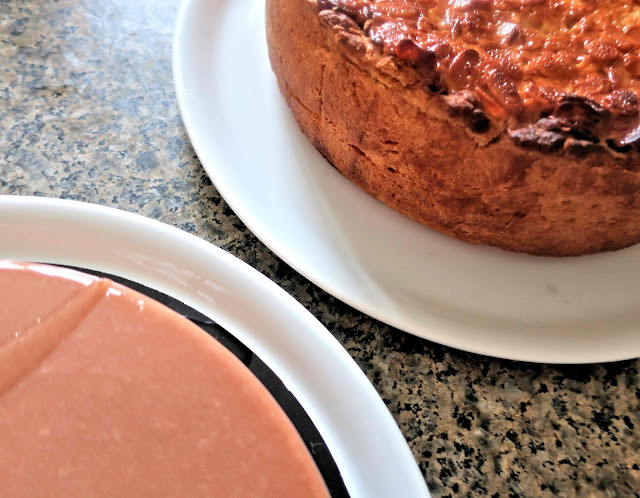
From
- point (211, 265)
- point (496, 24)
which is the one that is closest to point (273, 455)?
point (211, 265)

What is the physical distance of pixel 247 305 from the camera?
1.91 feet

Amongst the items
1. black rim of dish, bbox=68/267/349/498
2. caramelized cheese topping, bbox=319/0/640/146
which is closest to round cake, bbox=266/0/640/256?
caramelized cheese topping, bbox=319/0/640/146

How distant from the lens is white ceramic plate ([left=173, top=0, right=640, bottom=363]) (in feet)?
2.21

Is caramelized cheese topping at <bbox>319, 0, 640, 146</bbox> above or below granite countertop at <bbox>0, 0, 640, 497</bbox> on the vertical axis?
above

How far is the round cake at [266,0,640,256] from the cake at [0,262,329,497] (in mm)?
355

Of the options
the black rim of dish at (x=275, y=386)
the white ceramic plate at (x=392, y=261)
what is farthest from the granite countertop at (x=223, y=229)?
the black rim of dish at (x=275, y=386)

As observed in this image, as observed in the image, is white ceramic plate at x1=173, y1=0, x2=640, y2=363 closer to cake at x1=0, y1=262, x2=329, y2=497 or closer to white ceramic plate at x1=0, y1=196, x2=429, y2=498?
white ceramic plate at x1=0, y1=196, x2=429, y2=498

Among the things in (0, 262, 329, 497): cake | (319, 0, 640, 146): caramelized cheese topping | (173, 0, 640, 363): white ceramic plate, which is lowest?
(0, 262, 329, 497): cake

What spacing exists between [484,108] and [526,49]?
144mm

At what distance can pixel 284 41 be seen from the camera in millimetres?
782

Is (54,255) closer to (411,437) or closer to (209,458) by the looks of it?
(209,458)

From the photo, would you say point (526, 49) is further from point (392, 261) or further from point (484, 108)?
point (392, 261)

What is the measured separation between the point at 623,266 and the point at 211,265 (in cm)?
56

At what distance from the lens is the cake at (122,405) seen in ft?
1.37
